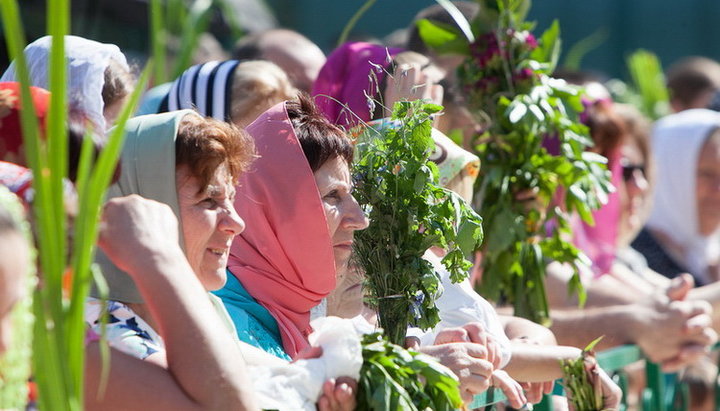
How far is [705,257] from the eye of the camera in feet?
20.3

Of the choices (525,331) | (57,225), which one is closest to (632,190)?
(525,331)

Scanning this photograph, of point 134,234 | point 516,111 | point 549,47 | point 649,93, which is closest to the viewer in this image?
point 134,234

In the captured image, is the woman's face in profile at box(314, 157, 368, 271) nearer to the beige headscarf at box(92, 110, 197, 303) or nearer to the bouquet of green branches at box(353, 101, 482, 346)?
the bouquet of green branches at box(353, 101, 482, 346)

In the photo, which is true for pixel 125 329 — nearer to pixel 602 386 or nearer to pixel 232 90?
pixel 602 386

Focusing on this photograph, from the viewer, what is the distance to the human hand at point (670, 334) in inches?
169

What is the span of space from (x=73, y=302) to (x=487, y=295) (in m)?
2.45

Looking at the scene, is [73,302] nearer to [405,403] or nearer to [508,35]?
[405,403]

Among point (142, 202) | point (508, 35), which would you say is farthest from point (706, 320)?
point (142, 202)

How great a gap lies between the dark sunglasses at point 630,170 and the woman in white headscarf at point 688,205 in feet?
2.24

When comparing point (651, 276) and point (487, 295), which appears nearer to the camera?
point (487, 295)

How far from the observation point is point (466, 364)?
8.06 ft

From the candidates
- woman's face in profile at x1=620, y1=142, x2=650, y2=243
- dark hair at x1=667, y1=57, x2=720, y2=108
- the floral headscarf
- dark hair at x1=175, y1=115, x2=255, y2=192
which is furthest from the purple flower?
dark hair at x1=667, y1=57, x2=720, y2=108

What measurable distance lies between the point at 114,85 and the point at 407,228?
3.23ft

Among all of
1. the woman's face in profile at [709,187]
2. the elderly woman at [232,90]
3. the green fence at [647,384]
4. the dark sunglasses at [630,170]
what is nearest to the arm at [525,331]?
the green fence at [647,384]
